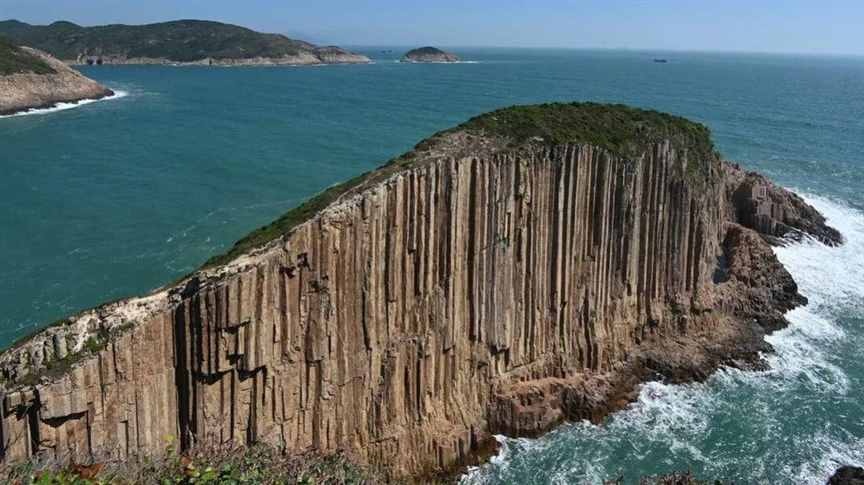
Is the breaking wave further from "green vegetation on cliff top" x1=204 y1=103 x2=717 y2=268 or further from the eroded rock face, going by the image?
the eroded rock face

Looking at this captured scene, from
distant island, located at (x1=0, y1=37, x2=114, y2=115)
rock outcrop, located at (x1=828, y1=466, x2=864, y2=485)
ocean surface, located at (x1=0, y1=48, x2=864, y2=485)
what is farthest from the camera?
distant island, located at (x1=0, y1=37, x2=114, y2=115)

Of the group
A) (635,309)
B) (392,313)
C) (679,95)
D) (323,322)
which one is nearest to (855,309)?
(635,309)

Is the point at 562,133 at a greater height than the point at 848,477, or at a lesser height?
greater

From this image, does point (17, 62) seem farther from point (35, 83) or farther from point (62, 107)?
point (62, 107)

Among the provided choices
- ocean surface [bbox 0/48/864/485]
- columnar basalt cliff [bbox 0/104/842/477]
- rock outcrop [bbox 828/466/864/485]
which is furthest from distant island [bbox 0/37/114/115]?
rock outcrop [bbox 828/466/864/485]

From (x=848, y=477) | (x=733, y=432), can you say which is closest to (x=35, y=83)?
(x=733, y=432)

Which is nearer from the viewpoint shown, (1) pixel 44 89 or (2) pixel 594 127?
(2) pixel 594 127
